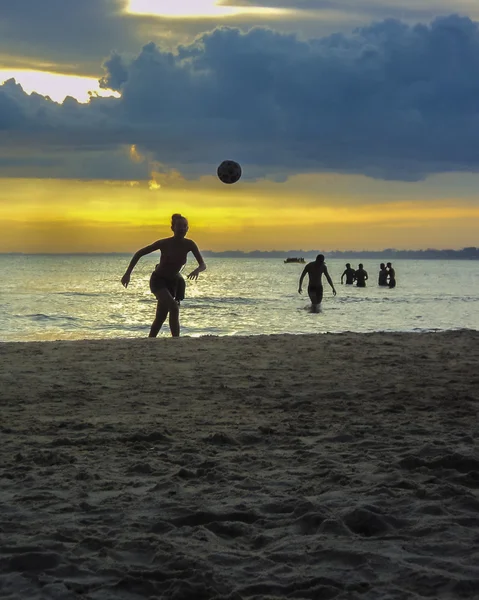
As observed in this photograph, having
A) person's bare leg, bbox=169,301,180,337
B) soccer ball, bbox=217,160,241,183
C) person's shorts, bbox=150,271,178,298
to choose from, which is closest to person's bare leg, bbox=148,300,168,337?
person's bare leg, bbox=169,301,180,337

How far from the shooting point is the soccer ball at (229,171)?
14.8 metres

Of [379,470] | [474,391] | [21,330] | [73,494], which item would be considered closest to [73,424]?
[73,494]

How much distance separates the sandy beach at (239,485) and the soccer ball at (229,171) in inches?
274

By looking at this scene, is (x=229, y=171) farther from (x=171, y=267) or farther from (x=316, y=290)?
(x=316, y=290)

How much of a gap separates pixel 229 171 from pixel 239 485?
11131mm

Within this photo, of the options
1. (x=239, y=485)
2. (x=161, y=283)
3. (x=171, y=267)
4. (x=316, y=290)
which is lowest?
(x=239, y=485)

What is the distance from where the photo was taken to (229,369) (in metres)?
8.68

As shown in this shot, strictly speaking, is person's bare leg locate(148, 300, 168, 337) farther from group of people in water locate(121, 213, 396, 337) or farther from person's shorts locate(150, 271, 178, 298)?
person's shorts locate(150, 271, 178, 298)

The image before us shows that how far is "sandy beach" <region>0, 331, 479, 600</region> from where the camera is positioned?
120 inches

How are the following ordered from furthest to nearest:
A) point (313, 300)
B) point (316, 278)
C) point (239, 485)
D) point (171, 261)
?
point (313, 300) < point (316, 278) < point (171, 261) < point (239, 485)

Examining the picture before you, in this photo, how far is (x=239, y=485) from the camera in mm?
4246

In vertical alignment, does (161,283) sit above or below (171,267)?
below

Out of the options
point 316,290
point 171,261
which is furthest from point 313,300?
point 171,261

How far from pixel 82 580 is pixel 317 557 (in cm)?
94
